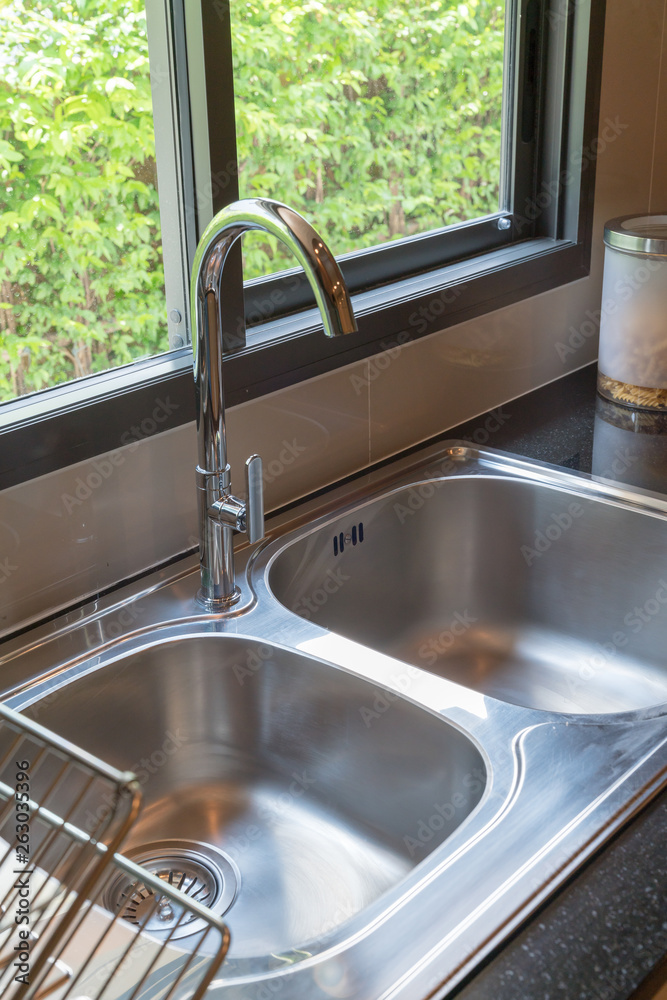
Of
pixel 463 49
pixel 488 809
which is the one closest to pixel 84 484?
pixel 488 809

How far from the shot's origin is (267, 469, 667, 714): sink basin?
4.16ft

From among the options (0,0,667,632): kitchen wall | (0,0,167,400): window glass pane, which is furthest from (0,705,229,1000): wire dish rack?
(0,0,167,400): window glass pane

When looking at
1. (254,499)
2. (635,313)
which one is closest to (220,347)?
(254,499)

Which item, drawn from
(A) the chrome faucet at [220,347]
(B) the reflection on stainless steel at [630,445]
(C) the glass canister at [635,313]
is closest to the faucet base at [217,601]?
(A) the chrome faucet at [220,347]

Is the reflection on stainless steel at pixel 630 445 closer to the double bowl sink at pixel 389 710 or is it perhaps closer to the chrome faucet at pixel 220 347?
the double bowl sink at pixel 389 710

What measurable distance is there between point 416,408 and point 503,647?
0.35 metres

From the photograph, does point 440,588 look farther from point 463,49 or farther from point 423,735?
point 463,49

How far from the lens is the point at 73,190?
1.04m

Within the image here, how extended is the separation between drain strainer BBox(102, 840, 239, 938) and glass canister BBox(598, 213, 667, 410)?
3.09ft

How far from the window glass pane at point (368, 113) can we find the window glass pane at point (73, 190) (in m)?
0.16

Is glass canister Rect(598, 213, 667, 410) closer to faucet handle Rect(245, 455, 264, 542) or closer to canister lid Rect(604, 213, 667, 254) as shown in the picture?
canister lid Rect(604, 213, 667, 254)

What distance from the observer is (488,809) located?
0.80 metres

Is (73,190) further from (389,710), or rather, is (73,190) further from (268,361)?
(389,710)

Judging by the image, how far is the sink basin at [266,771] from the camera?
946 mm
